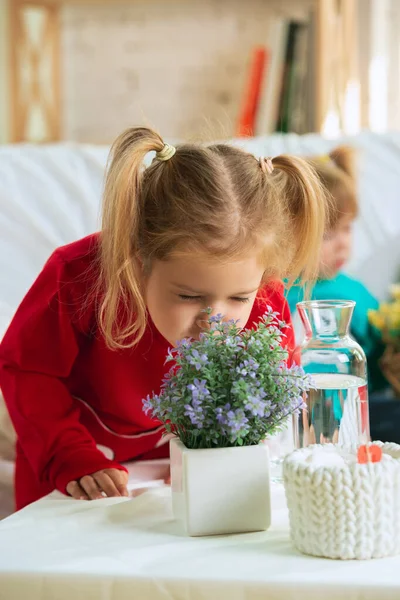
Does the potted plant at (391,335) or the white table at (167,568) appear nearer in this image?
the white table at (167,568)

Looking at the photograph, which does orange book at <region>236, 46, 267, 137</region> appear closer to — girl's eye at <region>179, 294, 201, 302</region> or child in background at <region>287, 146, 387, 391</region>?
child in background at <region>287, 146, 387, 391</region>

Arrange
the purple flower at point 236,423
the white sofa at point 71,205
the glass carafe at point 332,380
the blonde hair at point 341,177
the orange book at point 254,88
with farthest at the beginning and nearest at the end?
the orange book at point 254,88 → the blonde hair at point 341,177 → the white sofa at point 71,205 → the glass carafe at point 332,380 → the purple flower at point 236,423

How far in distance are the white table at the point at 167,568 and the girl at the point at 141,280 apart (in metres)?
0.20

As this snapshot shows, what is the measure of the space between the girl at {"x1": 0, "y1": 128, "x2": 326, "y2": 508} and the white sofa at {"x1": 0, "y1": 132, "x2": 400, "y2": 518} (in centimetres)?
27

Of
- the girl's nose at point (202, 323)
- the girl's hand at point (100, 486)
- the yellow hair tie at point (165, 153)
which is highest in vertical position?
the yellow hair tie at point (165, 153)

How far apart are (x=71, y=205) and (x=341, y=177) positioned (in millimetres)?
605

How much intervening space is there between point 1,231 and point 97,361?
0.62 m

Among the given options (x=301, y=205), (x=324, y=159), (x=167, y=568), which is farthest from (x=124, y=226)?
(x=324, y=159)

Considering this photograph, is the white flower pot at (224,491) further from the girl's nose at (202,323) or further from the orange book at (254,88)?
the orange book at (254,88)

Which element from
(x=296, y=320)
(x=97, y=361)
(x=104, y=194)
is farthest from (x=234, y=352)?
(x=296, y=320)

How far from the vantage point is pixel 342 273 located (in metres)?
2.01

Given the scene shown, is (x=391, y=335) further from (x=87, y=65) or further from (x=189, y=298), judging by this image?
(x=87, y=65)

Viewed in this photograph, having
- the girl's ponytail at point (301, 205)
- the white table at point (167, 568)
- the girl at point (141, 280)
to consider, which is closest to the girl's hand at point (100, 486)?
the girl at point (141, 280)

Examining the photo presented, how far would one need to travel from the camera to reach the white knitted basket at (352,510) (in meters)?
0.69
